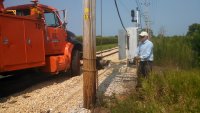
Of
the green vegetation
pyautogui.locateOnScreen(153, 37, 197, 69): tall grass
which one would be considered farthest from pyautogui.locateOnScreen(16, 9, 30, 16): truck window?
pyautogui.locateOnScreen(153, 37, 197, 69): tall grass

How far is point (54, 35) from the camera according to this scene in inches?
491

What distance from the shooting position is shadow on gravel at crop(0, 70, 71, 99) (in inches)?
416

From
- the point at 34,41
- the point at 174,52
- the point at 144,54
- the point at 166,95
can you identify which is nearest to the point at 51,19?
the point at 34,41

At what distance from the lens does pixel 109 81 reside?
476 inches

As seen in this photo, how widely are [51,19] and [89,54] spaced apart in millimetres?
4794

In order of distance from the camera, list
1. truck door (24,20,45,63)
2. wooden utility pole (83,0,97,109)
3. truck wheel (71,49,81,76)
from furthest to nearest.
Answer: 1. truck wheel (71,49,81,76)
2. truck door (24,20,45,63)
3. wooden utility pole (83,0,97,109)

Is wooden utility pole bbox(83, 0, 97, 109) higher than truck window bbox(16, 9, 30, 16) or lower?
lower

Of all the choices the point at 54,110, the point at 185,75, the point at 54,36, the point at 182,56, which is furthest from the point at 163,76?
the point at 182,56

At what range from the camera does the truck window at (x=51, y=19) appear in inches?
488

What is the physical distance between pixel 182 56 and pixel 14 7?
335 inches

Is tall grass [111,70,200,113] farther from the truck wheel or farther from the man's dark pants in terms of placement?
the truck wheel

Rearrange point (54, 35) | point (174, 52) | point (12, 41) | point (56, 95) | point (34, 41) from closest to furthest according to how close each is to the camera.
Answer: point (12, 41) → point (56, 95) → point (34, 41) → point (54, 35) → point (174, 52)

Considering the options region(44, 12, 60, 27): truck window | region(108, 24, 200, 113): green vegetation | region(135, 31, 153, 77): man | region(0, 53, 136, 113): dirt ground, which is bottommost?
region(0, 53, 136, 113): dirt ground

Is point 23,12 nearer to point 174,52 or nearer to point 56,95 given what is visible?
point 56,95
